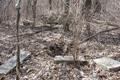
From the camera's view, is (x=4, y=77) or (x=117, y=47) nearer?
(x=4, y=77)

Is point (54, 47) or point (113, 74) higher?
point (54, 47)

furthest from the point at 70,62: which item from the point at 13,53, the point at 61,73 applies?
the point at 13,53

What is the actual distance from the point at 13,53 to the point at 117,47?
3882 millimetres

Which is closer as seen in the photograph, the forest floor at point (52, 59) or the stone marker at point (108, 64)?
the forest floor at point (52, 59)

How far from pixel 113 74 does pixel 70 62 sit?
1142 millimetres

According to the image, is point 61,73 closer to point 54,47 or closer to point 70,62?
point 70,62

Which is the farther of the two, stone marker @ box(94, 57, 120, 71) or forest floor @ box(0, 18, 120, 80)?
stone marker @ box(94, 57, 120, 71)

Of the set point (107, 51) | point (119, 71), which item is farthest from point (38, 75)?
point (107, 51)

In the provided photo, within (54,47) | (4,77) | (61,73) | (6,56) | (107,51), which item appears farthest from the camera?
(54,47)

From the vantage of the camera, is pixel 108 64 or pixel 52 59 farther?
pixel 52 59

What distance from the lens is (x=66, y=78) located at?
2.83 metres

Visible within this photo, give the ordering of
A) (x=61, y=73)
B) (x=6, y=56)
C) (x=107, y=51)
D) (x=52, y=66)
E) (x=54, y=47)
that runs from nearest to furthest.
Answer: (x=61, y=73)
(x=52, y=66)
(x=6, y=56)
(x=107, y=51)
(x=54, y=47)

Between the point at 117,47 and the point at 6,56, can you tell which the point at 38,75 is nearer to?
the point at 6,56

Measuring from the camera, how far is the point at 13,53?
4.11 meters
